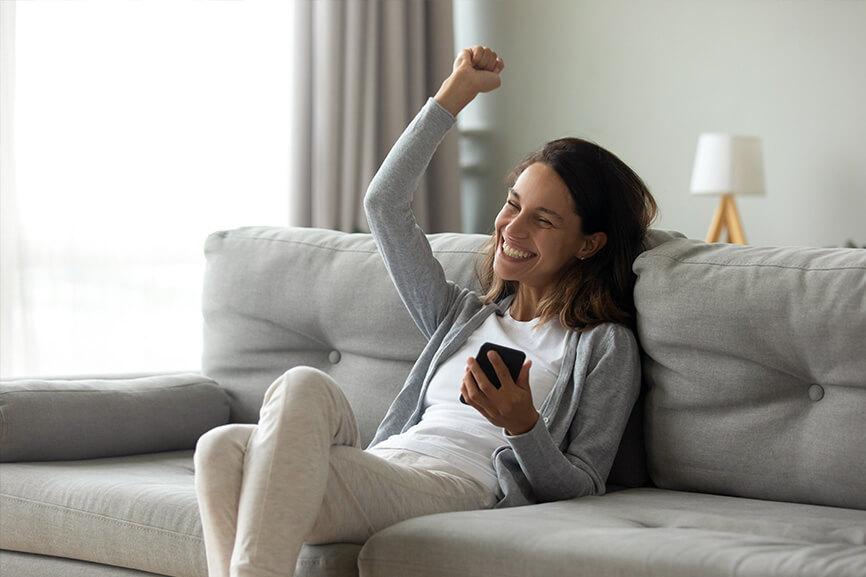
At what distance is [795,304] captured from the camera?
1.88m

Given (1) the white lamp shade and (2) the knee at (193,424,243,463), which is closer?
(2) the knee at (193,424,243,463)

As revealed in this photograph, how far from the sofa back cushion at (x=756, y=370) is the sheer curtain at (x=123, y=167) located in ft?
6.31

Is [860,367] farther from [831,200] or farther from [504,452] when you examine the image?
[831,200]

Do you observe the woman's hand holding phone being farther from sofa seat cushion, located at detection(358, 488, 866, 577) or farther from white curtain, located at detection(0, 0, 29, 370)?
white curtain, located at detection(0, 0, 29, 370)

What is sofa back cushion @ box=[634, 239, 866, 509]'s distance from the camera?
1.83 metres

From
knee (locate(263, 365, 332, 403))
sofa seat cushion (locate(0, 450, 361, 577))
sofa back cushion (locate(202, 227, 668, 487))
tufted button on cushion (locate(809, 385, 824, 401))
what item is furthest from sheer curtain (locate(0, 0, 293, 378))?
tufted button on cushion (locate(809, 385, 824, 401))

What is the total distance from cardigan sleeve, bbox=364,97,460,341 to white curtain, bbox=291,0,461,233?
84.8 inches

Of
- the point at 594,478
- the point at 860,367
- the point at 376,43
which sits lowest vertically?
the point at 594,478

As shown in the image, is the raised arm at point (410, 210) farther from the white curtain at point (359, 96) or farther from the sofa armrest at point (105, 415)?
the white curtain at point (359, 96)

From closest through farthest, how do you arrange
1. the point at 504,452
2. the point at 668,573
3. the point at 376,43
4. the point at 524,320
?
the point at 668,573
the point at 504,452
the point at 524,320
the point at 376,43

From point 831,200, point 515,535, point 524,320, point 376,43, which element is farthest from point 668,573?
point 376,43

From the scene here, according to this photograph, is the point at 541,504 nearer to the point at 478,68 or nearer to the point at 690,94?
the point at 478,68

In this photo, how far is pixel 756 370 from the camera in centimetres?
194

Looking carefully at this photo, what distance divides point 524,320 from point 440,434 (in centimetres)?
30
